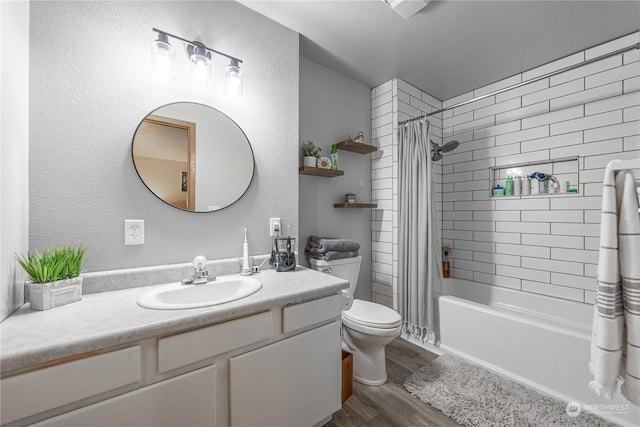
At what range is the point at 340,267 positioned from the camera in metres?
2.03

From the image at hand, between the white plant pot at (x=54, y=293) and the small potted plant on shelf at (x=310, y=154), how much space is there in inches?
58.2

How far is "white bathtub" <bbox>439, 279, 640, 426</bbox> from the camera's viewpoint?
146 cm

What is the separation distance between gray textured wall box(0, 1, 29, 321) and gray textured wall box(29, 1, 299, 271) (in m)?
0.04

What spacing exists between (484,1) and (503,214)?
1816mm

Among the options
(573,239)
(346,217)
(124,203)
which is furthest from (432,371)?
(124,203)

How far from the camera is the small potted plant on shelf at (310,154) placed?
6.53ft

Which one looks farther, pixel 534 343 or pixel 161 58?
pixel 534 343

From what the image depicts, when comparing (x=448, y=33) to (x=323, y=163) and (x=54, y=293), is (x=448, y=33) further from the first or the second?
(x=54, y=293)

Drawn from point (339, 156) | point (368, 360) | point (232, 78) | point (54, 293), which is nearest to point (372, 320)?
point (368, 360)

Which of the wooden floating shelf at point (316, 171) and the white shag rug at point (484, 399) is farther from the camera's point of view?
the wooden floating shelf at point (316, 171)

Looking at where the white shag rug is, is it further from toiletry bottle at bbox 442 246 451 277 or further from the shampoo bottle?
the shampoo bottle

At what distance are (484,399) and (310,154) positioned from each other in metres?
2.03

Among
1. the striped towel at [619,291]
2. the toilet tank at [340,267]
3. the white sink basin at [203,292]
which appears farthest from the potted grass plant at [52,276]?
the striped towel at [619,291]

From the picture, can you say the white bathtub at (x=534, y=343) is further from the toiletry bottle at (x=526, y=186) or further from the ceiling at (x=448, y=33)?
the ceiling at (x=448, y=33)
